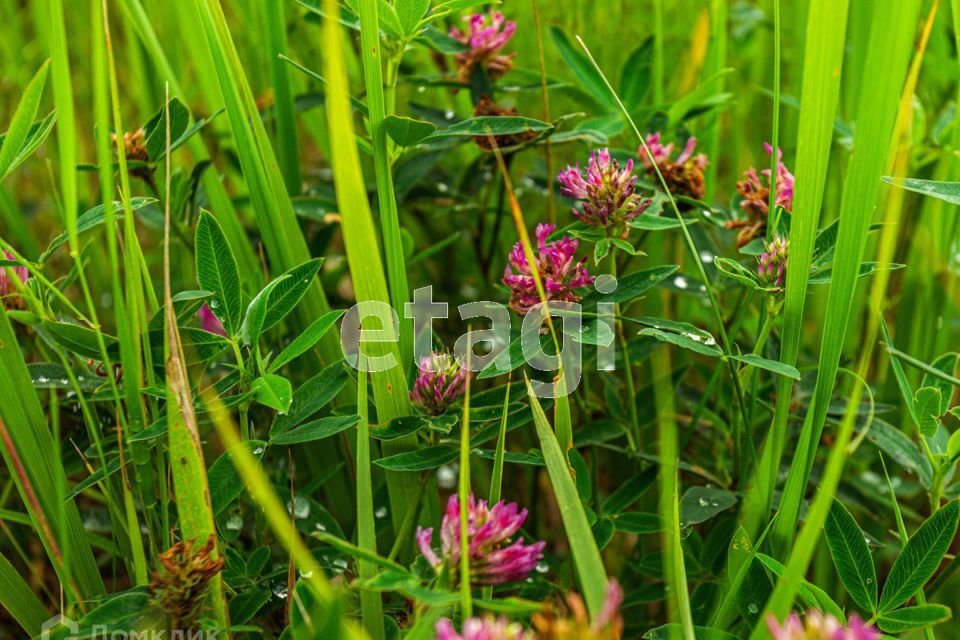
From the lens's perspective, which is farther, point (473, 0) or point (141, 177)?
point (141, 177)

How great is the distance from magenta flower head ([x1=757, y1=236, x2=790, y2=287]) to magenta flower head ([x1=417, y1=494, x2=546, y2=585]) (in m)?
0.35

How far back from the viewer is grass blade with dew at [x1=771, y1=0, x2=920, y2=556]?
684 mm

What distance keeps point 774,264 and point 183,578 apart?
582mm

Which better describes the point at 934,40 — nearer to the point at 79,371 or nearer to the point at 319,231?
the point at 319,231

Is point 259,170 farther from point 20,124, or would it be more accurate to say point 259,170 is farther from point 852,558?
point 852,558

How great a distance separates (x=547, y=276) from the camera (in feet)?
2.67

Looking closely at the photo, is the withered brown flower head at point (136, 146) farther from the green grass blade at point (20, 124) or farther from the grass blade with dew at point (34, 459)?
the grass blade with dew at point (34, 459)

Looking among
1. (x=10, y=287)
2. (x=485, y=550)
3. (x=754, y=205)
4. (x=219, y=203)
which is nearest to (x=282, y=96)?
(x=219, y=203)

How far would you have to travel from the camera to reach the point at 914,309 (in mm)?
1166

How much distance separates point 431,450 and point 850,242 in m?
0.42

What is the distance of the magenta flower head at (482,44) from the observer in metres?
1.08

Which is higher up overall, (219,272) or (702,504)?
(219,272)

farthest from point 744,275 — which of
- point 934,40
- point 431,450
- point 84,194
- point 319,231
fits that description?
point 84,194

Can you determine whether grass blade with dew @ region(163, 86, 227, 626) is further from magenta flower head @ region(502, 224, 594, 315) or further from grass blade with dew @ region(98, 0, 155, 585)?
magenta flower head @ region(502, 224, 594, 315)
